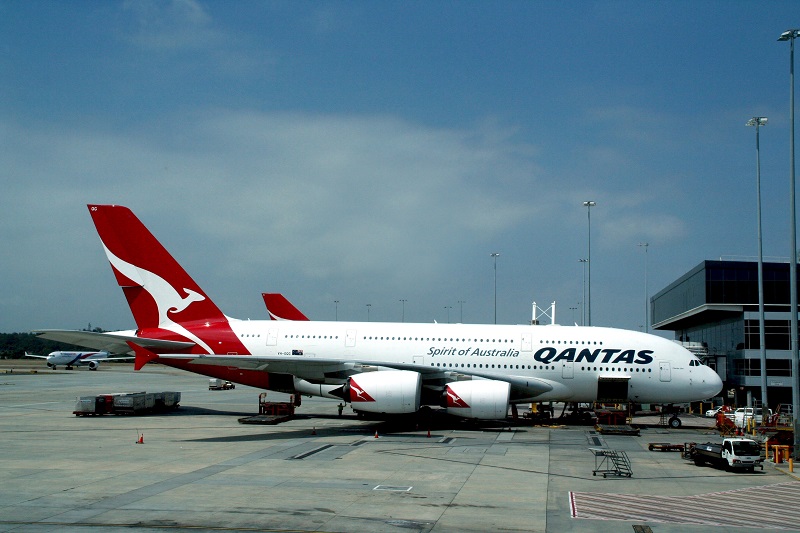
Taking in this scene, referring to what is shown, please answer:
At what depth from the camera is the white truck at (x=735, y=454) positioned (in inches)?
870

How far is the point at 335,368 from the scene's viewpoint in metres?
32.3

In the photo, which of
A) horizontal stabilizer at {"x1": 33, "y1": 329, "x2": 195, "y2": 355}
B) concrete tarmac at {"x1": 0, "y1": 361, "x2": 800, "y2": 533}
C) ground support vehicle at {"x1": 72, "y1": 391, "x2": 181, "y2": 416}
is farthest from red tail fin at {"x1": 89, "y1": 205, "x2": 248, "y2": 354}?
concrete tarmac at {"x1": 0, "y1": 361, "x2": 800, "y2": 533}

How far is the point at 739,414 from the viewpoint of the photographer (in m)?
38.7

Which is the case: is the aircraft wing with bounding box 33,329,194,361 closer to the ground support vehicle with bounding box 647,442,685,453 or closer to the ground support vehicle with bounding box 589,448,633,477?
the ground support vehicle with bounding box 589,448,633,477

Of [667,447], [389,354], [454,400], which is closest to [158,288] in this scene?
[389,354]

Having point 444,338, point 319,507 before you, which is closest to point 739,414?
point 444,338

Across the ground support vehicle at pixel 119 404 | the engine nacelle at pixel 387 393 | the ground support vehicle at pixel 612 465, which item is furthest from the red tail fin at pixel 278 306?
the ground support vehicle at pixel 612 465

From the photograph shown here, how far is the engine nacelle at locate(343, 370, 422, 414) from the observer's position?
30.3 meters

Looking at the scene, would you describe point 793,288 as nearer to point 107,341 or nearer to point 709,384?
point 709,384

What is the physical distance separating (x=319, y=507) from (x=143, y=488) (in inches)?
204

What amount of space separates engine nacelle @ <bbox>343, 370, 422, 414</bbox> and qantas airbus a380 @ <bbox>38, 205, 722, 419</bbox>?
0.04 metres

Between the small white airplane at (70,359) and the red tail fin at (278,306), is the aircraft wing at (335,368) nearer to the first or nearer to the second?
the red tail fin at (278,306)

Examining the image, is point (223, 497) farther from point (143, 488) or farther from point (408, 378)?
point (408, 378)

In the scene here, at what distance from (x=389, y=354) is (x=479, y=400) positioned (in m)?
5.87
